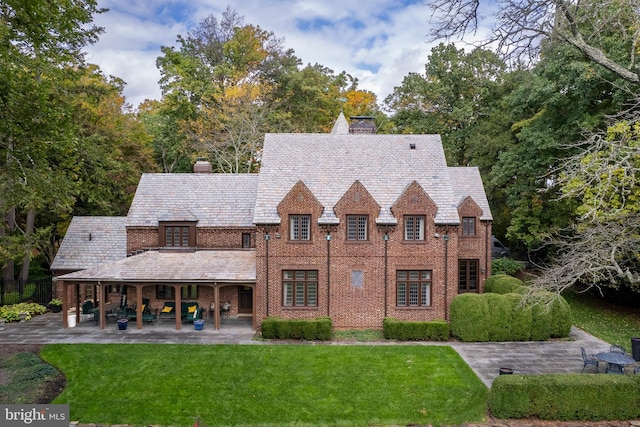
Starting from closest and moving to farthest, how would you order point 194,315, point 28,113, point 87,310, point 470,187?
1. point 28,113
2. point 194,315
3. point 87,310
4. point 470,187

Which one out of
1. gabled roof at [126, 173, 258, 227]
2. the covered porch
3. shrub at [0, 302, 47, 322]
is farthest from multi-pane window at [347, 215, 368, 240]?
shrub at [0, 302, 47, 322]

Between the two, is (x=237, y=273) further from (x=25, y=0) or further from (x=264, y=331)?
(x=25, y=0)

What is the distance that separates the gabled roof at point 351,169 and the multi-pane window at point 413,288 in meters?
2.55

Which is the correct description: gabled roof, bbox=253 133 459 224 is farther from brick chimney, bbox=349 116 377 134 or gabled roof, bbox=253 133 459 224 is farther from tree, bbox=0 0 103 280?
tree, bbox=0 0 103 280

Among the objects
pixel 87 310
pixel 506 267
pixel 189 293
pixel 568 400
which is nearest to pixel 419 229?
pixel 568 400

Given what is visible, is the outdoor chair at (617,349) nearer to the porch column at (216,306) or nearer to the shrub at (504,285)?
the shrub at (504,285)

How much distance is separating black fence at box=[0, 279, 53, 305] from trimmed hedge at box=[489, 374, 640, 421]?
23508 millimetres

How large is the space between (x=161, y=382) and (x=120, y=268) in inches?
323

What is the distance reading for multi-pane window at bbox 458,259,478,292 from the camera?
957 inches

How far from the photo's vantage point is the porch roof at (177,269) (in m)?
18.9

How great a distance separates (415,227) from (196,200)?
39.9 ft

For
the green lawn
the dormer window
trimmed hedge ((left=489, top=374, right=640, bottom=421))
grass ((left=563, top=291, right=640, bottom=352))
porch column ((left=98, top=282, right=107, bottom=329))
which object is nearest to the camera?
trimmed hedge ((left=489, top=374, right=640, bottom=421))

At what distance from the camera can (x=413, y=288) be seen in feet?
63.9

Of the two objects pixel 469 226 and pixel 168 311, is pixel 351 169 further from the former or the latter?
pixel 168 311
